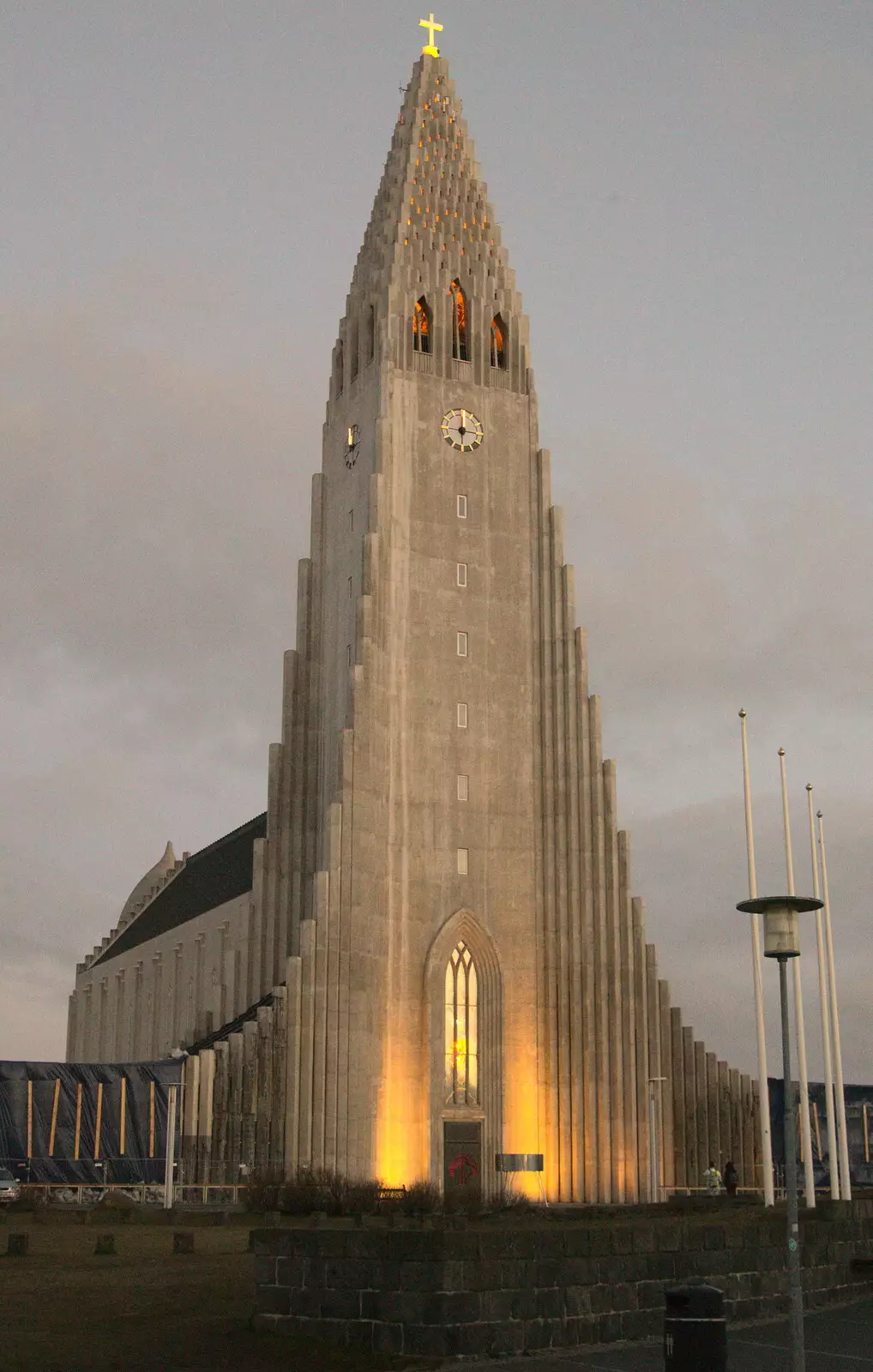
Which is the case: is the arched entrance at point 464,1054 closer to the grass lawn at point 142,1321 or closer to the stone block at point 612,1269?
the grass lawn at point 142,1321

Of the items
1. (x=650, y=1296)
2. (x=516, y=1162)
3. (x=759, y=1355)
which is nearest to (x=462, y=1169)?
(x=516, y=1162)

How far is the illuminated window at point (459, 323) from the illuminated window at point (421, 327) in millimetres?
1043

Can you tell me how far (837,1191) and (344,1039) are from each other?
16.9m

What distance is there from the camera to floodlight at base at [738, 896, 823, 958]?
18609mm

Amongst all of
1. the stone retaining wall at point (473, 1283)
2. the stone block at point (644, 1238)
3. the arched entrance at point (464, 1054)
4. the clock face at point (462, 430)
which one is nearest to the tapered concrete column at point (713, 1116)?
the arched entrance at point (464, 1054)

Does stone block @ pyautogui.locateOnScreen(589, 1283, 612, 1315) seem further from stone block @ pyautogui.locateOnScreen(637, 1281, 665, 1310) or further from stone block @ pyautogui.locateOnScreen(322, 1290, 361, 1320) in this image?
stone block @ pyautogui.locateOnScreen(322, 1290, 361, 1320)

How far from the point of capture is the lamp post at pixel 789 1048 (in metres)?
16.9

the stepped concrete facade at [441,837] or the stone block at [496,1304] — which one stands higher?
the stepped concrete facade at [441,837]

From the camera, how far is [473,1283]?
59.5ft

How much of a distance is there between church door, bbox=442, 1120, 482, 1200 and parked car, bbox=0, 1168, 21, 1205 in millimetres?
14571

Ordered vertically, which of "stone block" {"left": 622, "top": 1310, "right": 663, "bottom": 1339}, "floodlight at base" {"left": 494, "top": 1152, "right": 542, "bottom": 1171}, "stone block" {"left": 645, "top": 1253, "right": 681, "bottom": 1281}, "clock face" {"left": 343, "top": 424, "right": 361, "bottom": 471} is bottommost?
"stone block" {"left": 622, "top": 1310, "right": 663, "bottom": 1339}

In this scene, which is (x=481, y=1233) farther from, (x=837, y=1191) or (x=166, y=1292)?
(x=837, y=1191)

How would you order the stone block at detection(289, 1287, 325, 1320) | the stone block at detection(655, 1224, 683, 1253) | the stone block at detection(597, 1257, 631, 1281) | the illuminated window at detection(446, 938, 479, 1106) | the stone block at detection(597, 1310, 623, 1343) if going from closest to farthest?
1. the stone block at detection(289, 1287, 325, 1320)
2. the stone block at detection(597, 1310, 623, 1343)
3. the stone block at detection(597, 1257, 631, 1281)
4. the stone block at detection(655, 1224, 683, 1253)
5. the illuminated window at detection(446, 938, 479, 1106)

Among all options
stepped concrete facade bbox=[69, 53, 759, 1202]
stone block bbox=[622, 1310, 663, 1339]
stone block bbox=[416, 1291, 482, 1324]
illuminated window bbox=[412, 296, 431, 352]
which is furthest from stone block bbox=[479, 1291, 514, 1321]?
illuminated window bbox=[412, 296, 431, 352]
